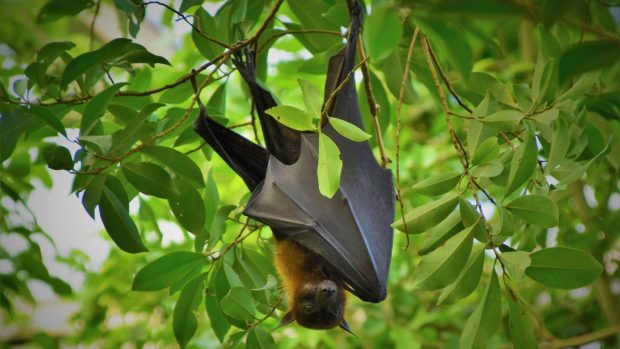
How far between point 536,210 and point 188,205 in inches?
58.1

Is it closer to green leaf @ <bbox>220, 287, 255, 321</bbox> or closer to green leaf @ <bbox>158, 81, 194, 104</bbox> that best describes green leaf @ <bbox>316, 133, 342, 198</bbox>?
green leaf @ <bbox>220, 287, 255, 321</bbox>

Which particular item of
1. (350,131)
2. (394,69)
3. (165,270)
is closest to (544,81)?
(394,69)

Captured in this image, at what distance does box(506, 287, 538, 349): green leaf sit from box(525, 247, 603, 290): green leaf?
7.5 inches

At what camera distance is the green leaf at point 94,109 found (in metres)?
2.58

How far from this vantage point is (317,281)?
3.74 m

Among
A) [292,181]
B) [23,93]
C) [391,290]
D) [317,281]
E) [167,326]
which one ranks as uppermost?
[23,93]

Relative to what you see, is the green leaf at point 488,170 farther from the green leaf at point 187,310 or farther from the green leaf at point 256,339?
the green leaf at point 187,310

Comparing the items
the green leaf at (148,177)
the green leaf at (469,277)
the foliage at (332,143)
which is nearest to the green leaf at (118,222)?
the foliage at (332,143)

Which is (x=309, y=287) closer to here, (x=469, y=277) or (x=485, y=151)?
(x=469, y=277)

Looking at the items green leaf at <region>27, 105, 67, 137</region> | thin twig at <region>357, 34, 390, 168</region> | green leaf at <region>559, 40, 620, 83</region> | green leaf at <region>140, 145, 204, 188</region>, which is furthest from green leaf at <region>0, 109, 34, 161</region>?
green leaf at <region>559, 40, 620, 83</region>

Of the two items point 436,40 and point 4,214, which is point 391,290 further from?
point 436,40

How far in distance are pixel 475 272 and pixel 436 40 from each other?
1.19 metres

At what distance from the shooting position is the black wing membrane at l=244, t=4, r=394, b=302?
3.21 m

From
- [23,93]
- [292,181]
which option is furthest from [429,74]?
[23,93]
